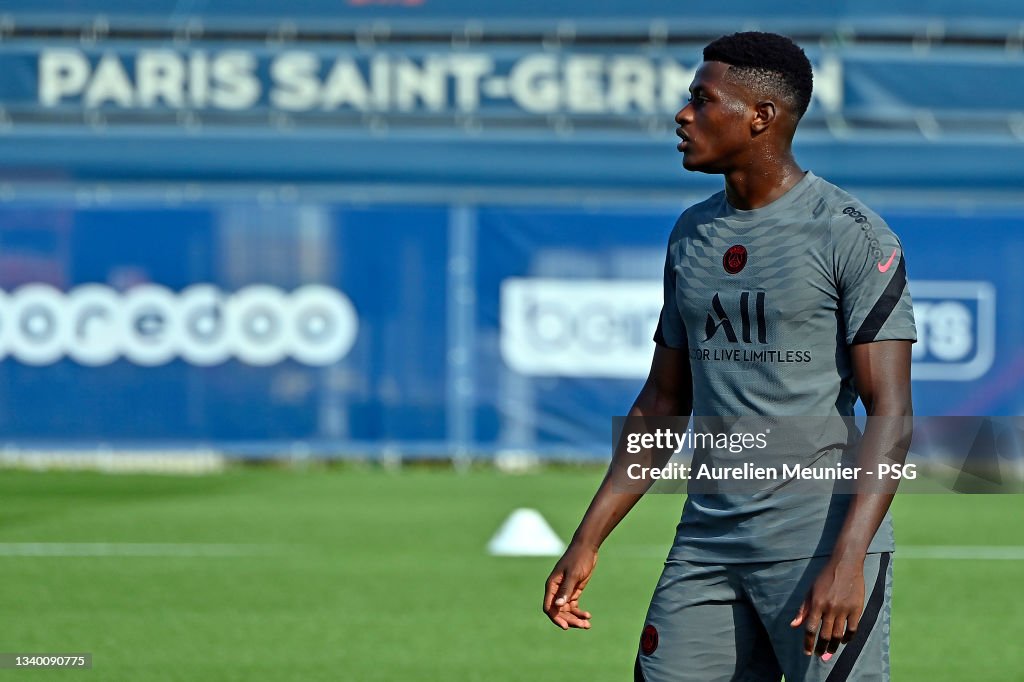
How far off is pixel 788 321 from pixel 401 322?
1223 centimetres

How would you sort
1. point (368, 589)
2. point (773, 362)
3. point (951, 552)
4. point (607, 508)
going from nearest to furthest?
1. point (773, 362)
2. point (607, 508)
3. point (368, 589)
4. point (951, 552)

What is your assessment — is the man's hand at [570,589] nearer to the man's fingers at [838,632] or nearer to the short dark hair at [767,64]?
the man's fingers at [838,632]

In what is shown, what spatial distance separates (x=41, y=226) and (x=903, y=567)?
885cm

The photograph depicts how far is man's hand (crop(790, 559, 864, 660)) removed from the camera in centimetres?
339

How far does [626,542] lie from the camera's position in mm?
10992

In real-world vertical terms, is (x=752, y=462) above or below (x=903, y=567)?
above

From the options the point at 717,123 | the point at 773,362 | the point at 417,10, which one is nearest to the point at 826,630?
the point at 773,362

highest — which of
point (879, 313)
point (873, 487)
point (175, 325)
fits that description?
point (879, 313)

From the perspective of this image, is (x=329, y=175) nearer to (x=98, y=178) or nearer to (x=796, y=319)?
(x=98, y=178)

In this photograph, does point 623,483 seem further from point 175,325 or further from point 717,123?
point 175,325

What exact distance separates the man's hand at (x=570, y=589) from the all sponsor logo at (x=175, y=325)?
11.9 metres

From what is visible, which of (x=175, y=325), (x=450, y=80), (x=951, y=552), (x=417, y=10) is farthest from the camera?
(x=417, y=10)

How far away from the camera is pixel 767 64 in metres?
3.68

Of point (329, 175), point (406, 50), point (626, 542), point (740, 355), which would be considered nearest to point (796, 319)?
point (740, 355)
